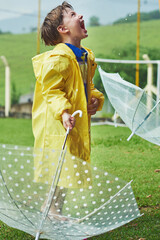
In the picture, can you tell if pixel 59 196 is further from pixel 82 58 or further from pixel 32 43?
pixel 32 43

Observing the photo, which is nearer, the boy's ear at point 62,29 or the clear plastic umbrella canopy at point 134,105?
the boy's ear at point 62,29

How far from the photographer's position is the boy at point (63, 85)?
5.39 feet

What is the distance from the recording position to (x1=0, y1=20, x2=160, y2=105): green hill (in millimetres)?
9711

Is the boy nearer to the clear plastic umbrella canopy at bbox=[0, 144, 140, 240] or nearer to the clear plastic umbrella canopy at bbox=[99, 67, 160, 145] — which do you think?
the clear plastic umbrella canopy at bbox=[0, 144, 140, 240]

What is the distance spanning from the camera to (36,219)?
4.49ft

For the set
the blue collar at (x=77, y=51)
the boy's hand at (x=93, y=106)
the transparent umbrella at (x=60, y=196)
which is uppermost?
the blue collar at (x=77, y=51)

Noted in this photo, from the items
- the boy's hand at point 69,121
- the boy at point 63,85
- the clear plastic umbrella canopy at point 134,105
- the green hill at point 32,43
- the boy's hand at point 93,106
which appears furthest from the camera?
the green hill at point 32,43

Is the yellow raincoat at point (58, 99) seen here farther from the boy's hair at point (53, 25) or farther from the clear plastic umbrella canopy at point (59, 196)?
the clear plastic umbrella canopy at point (59, 196)

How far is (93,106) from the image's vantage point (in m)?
1.93

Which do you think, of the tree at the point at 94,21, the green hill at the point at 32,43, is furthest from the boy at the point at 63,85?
the tree at the point at 94,21

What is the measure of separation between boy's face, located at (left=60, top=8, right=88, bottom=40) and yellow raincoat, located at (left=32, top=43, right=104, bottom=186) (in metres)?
0.08

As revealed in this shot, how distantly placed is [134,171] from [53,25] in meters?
1.34

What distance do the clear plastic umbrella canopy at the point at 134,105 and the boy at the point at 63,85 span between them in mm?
478

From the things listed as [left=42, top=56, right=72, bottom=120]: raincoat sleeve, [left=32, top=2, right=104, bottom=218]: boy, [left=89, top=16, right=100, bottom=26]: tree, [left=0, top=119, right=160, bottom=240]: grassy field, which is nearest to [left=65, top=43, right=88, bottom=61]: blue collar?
[left=32, top=2, right=104, bottom=218]: boy
